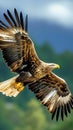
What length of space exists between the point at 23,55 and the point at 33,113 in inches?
1395

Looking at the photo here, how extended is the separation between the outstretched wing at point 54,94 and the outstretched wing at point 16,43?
3.34 feet

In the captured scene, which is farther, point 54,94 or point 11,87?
point 54,94

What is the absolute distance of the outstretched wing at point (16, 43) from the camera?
434 inches

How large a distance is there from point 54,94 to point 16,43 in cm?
184

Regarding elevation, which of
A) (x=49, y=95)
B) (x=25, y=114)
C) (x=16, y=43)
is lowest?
(x=25, y=114)

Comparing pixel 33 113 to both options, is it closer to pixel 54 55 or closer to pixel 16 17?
pixel 54 55

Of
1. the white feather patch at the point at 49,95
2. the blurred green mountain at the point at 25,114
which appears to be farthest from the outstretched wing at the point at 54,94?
the blurred green mountain at the point at 25,114

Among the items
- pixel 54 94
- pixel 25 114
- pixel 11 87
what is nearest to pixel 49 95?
pixel 54 94

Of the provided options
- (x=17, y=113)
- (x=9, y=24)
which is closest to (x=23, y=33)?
(x=9, y=24)

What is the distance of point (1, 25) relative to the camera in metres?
11.0

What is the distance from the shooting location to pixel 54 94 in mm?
12797

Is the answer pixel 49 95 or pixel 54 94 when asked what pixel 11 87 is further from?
pixel 54 94

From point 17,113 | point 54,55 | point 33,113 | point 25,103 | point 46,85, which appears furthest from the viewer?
point 54,55

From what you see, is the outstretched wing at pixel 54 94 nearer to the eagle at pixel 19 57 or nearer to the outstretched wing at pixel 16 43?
the eagle at pixel 19 57
